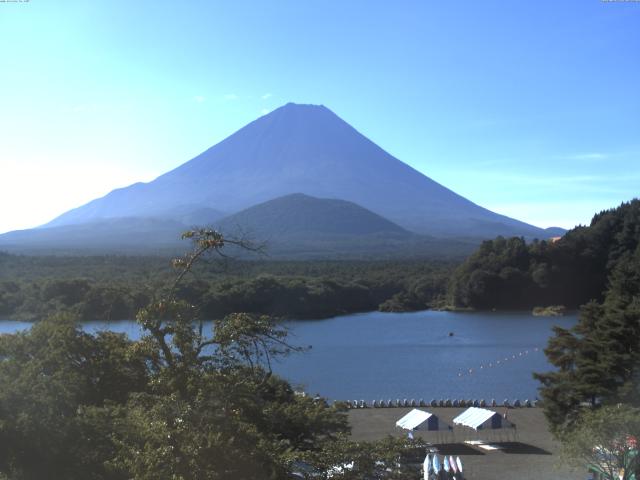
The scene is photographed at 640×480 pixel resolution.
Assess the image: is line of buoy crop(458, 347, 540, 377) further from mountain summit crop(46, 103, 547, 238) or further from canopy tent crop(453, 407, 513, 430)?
mountain summit crop(46, 103, 547, 238)

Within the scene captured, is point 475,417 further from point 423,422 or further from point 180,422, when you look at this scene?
point 180,422

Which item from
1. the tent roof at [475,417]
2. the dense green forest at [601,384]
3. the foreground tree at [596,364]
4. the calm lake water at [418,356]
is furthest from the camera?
the calm lake water at [418,356]

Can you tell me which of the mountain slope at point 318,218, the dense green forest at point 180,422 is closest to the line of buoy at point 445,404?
the dense green forest at point 180,422

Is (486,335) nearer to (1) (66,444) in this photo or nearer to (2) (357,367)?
(2) (357,367)

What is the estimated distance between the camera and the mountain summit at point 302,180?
285ft

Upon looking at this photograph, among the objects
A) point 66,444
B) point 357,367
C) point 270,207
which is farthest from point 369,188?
point 66,444

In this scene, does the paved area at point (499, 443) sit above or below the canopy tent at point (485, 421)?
below

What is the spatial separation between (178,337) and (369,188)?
88073 millimetres

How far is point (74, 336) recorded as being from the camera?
5.65 metres

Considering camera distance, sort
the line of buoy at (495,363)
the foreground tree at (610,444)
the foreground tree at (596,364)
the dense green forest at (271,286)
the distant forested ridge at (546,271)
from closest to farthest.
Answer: the foreground tree at (610,444) < the foreground tree at (596,364) < the line of buoy at (495,363) < the dense green forest at (271,286) < the distant forested ridge at (546,271)

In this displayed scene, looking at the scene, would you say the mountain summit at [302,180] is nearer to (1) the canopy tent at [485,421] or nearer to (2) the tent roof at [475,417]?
(2) the tent roof at [475,417]

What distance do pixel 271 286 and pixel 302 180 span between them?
6188 centimetres

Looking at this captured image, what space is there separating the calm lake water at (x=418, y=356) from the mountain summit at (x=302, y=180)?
5551cm

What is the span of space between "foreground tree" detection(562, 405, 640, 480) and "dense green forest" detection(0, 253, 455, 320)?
10125 mm
